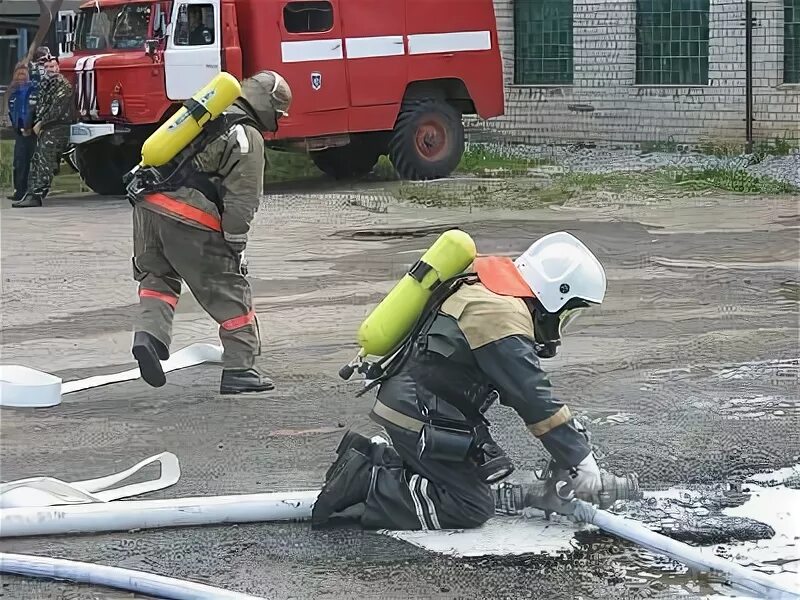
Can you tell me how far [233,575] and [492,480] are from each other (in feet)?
2.94

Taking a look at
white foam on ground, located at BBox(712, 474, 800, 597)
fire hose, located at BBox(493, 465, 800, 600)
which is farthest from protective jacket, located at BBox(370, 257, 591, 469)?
white foam on ground, located at BBox(712, 474, 800, 597)

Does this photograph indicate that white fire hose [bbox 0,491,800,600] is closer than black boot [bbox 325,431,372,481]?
Yes

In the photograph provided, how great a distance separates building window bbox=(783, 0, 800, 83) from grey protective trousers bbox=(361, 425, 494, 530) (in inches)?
567

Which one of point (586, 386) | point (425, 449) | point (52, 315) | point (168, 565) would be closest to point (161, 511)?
point (168, 565)

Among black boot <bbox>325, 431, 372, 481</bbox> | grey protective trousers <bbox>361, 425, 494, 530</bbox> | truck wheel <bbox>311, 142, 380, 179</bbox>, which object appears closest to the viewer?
grey protective trousers <bbox>361, 425, 494, 530</bbox>

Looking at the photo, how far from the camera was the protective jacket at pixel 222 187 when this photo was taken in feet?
20.3

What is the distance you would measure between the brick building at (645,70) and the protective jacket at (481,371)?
46.1ft

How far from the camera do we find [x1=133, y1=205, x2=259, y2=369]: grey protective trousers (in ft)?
20.6

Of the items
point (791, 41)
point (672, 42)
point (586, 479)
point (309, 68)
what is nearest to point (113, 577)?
point (586, 479)

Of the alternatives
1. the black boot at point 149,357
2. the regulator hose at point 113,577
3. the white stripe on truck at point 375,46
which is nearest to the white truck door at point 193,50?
the white stripe on truck at point 375,46

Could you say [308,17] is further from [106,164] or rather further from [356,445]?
[356,445]

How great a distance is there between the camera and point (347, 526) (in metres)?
4.50

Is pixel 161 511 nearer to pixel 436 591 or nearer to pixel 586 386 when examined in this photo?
pixel 436 591

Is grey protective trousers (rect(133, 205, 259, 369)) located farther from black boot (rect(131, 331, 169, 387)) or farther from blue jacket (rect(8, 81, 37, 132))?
blue jacket (rect(8, 81, 37, 132))
